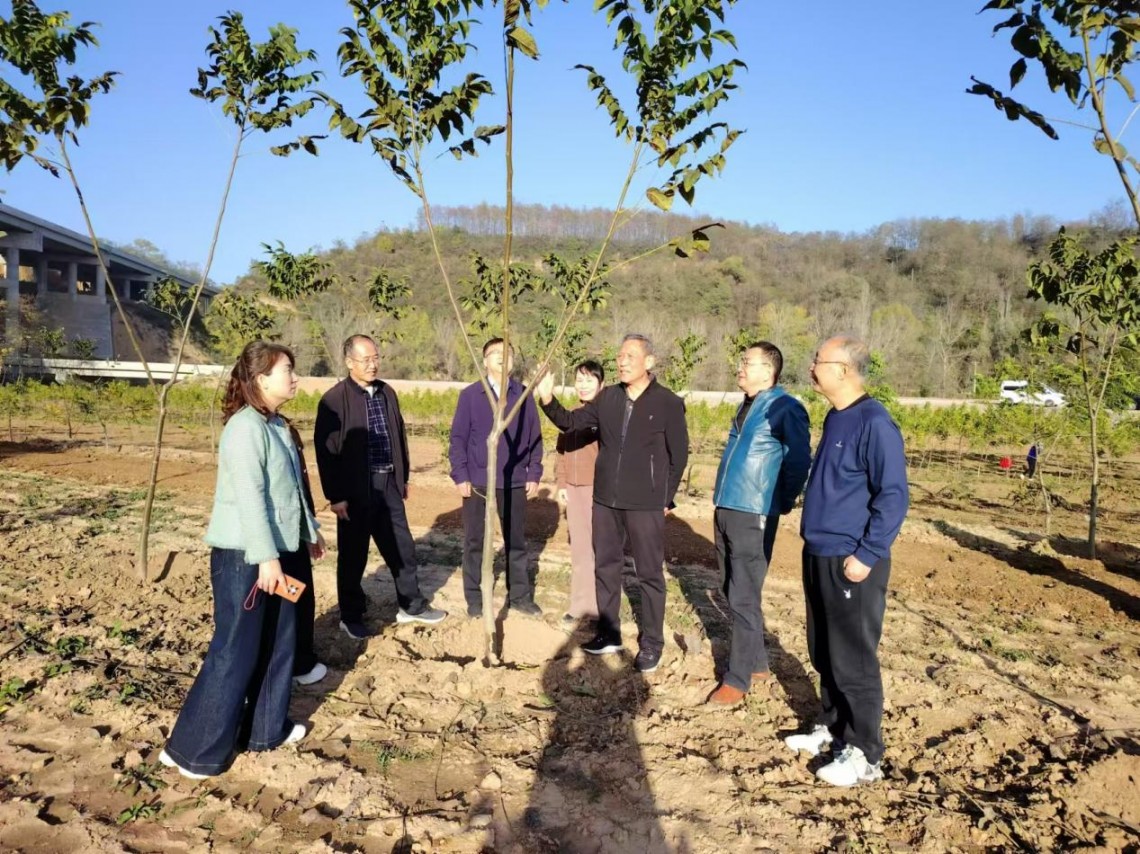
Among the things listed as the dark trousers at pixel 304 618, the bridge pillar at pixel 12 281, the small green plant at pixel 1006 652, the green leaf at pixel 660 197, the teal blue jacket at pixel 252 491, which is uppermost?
the bridge pillar at pixel 12 281

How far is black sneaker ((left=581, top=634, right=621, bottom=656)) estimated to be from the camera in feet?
14.6

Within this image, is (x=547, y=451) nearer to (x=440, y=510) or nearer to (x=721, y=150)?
(x=440, y=510)

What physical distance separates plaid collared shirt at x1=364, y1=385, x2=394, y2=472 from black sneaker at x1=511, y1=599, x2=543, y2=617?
136 centimetres

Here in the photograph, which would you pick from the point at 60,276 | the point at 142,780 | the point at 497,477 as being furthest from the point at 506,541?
Result: the point at 60,276

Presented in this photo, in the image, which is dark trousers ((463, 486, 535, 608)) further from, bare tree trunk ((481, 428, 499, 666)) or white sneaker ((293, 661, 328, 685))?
white sneaker ((293, 661, 328, 685))

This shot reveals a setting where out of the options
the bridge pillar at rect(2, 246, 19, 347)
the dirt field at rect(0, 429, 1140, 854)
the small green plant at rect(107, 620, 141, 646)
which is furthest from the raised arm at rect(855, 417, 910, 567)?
the bridge pillar at rect(2, 246, 19, 347)

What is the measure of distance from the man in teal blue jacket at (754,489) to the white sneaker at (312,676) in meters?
2.20

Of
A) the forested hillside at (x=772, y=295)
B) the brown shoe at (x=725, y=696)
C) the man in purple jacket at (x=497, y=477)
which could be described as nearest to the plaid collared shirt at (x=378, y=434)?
the man in purple jacket at (x=497, y=477)

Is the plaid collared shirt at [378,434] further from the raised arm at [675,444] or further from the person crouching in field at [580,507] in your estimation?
the raised arm at [675,444]

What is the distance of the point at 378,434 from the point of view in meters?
4.70

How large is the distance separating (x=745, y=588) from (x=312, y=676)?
8.10ft

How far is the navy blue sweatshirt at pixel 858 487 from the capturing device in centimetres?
289

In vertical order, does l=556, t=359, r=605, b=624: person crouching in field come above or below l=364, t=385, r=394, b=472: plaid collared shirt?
below

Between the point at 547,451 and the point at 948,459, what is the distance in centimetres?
1161
